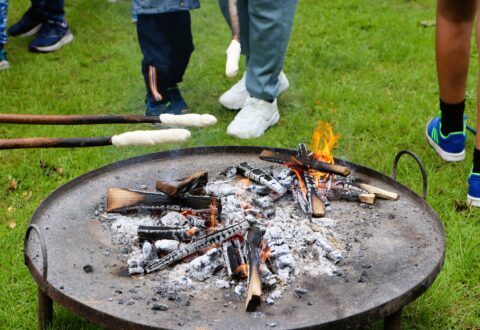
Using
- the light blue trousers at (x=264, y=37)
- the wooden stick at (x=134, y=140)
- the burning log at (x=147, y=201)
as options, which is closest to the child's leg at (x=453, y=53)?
the light blue trousers at (x=264, y=37)

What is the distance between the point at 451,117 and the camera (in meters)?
4.06

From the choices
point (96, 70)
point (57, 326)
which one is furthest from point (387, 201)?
point (96, 70)

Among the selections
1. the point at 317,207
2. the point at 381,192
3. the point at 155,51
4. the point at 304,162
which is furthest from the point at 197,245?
the point at 155,51

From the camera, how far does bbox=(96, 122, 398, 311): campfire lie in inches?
90.7

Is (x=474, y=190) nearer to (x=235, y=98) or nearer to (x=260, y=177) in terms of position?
(x=260, y=177)

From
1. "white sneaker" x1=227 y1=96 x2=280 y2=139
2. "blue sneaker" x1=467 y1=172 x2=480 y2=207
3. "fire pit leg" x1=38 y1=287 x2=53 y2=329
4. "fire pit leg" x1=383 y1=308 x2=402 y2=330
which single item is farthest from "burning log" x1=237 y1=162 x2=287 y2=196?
"white sneaker" x1=227 y1=96 x2=280 y2=139

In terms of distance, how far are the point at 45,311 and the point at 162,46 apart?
2.50 m

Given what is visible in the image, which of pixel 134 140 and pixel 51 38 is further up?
pixel 134 140

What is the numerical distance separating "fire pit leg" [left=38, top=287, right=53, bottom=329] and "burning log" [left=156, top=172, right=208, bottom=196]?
62 cm

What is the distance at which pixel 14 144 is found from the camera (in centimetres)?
226

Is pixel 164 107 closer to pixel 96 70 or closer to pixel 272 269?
pixel 96 70

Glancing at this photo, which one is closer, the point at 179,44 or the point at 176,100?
the point at 179,44

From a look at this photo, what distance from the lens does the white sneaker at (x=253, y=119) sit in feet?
14.8

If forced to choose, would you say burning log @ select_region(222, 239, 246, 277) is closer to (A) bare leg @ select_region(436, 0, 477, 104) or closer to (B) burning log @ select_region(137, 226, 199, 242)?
(B) burning log @ select_region(137, 226, 199, 242)
